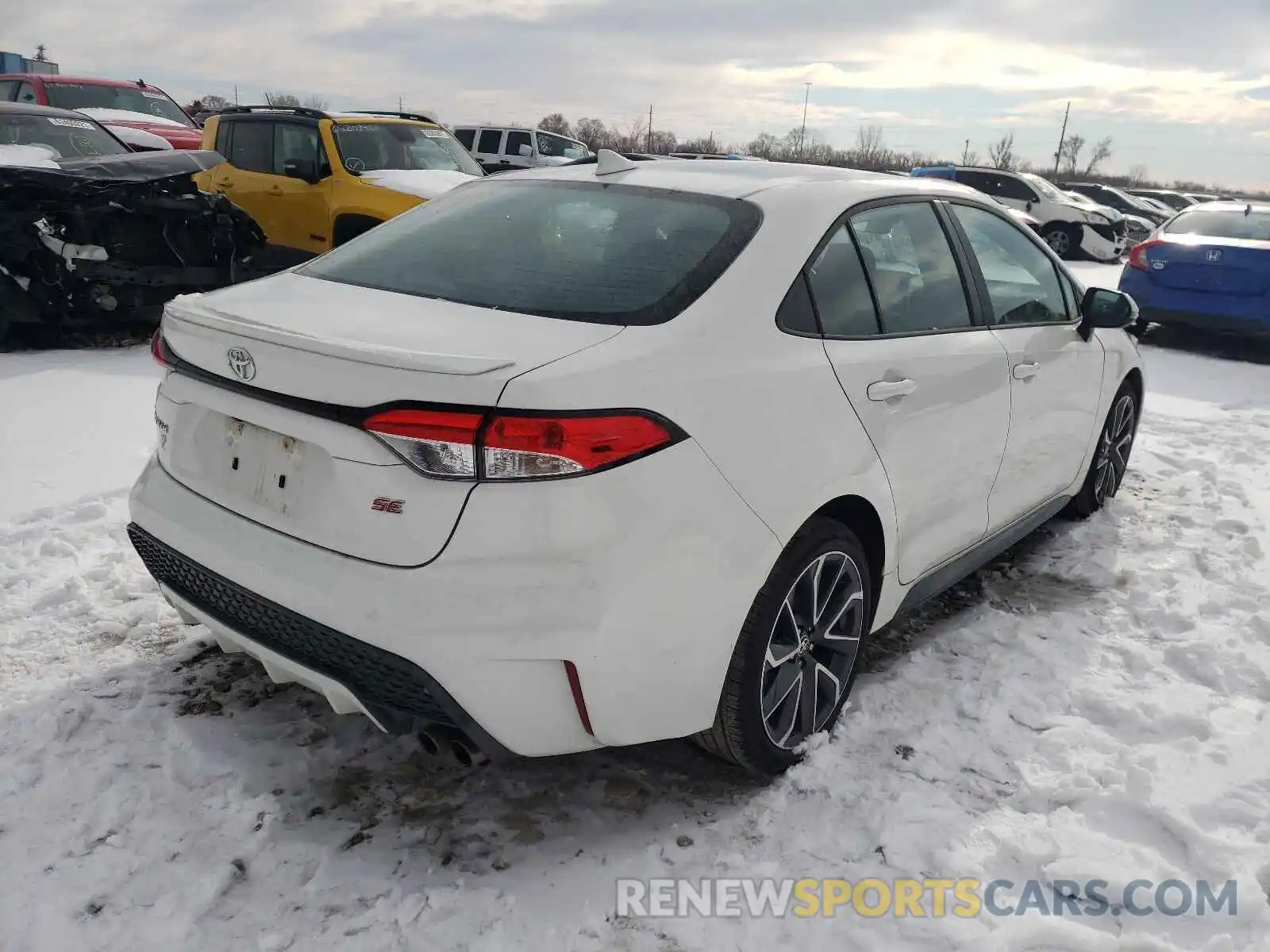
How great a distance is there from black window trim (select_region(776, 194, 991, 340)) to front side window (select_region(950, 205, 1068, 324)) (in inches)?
3.6

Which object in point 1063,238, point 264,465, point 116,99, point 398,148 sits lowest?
point 1063,238

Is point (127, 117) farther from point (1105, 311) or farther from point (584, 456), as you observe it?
point (584, 456)

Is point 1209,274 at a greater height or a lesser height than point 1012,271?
lesser

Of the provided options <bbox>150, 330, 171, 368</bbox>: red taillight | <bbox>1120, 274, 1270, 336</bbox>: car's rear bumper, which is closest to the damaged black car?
<bbox>150, 330, 171, 368</bbox>: red taillight

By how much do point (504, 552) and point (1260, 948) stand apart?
6.25 feet

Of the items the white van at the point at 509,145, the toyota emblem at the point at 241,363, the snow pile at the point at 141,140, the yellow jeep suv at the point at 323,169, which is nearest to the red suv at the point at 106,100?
the snow pile at the point at 141,140

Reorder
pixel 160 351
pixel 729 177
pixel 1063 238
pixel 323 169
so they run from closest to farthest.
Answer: pixel 160 351 → pixel 729 177 → pixel 323 169 → pixel 1063 238

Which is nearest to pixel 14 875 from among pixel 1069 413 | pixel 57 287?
pixel 1069 413

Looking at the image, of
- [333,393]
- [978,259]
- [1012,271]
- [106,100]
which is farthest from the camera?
[106,100]

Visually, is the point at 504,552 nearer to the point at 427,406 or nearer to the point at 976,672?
the point at 427,406

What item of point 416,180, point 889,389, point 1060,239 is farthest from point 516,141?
point 889,389

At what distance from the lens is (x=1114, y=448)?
4918mm

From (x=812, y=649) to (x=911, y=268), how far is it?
1.27 meters

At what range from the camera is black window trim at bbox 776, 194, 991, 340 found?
Answer: 8.73 feet
